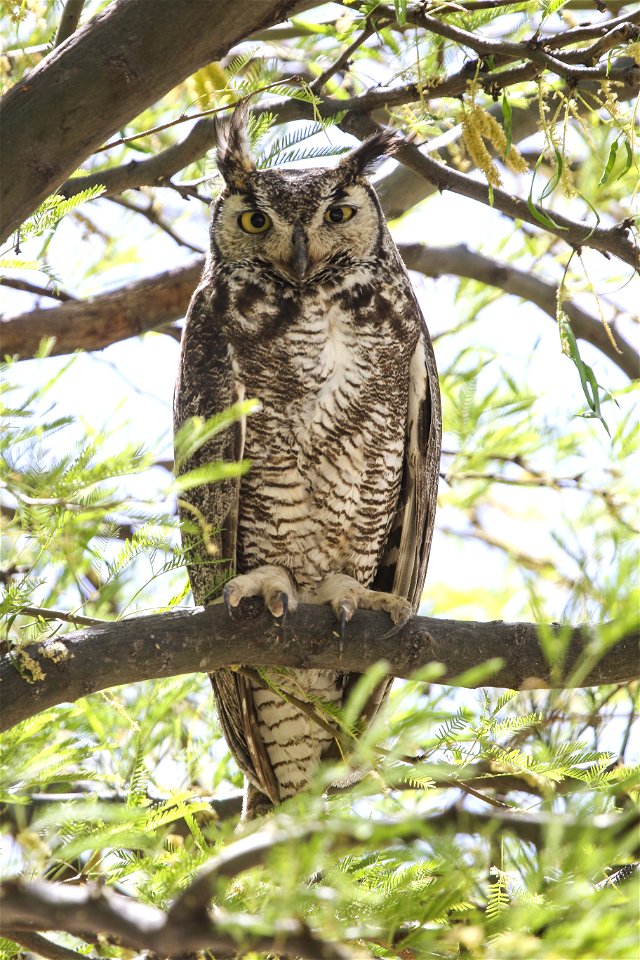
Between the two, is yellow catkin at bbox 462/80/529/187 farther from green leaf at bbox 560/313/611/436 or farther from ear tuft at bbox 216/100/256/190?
ear tuft at bbox 216/100/256/190

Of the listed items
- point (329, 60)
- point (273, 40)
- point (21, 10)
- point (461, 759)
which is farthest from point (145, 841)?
point (273, 40)

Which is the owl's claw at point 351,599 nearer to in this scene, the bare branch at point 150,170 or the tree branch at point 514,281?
the bare branch at point 150,170

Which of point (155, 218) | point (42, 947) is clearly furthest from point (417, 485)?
point (42, 947)

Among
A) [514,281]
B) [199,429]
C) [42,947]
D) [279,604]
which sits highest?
[514,281]

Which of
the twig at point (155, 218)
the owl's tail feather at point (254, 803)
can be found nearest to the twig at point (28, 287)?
the twig at point (155, 218)

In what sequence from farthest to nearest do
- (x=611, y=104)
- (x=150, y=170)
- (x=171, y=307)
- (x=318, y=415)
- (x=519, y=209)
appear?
1. (x=171, y=307)
2. (x=318, y=415)
3. (x=150, y=170)
4. (x=519, y=209)
5. (x=611, y=104)

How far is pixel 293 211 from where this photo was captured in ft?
8.82

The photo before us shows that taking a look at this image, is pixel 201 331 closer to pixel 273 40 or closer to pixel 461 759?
pixel 273 40

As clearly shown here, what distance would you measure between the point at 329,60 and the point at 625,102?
40.7 inches

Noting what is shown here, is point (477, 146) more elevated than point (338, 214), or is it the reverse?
point (338, 214)

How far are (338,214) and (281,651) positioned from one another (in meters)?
1.27

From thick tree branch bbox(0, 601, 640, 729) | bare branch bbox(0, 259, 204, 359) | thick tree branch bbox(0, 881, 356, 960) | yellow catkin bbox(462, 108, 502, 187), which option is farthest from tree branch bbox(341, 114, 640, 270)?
thick tree branch bbox(0, 881, 356, 960)

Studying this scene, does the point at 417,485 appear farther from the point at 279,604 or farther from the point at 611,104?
the point at 611,104

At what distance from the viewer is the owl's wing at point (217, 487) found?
2561mm
